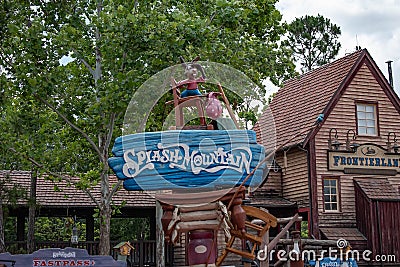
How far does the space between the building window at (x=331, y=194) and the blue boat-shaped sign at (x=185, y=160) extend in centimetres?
1498

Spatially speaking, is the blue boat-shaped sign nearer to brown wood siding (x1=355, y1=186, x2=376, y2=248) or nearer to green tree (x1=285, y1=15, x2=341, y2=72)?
brown wood siding (x1=355, y1=186, x2=376, y2=248)

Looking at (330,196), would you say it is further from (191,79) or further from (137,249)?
(191,79)

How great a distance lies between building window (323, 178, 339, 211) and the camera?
70.7ft

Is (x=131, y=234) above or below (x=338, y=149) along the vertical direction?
below

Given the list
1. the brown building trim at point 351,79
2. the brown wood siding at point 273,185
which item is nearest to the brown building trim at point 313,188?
the brown building trim at point 351,79

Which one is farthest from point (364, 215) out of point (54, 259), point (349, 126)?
point (54, 259)

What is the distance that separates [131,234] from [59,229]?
3.77 m

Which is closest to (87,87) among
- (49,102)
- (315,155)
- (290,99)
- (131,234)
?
(49,102)

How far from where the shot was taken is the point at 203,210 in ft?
23.6

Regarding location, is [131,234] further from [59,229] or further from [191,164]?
[191,164]

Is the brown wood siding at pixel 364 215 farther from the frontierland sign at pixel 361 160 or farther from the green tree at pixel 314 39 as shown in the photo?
the green tree at pixel 314 39

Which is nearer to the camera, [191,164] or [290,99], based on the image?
[191,164]

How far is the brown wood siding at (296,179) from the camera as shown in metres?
21.8

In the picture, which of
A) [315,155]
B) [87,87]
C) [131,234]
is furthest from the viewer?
[131,234]
